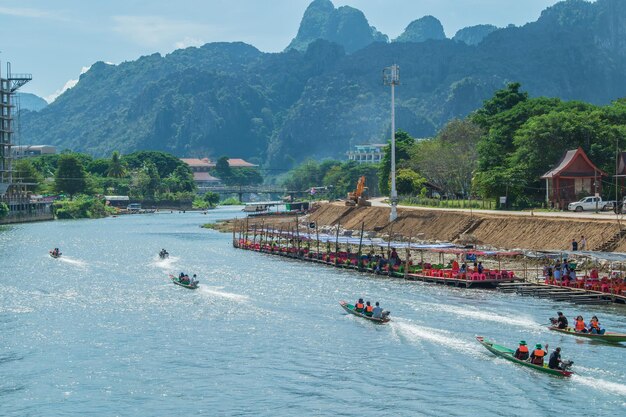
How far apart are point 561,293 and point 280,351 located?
26.6 m

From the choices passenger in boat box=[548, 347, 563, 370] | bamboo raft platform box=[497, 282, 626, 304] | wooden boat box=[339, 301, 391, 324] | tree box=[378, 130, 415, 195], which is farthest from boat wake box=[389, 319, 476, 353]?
tree box=[378, 130, 415, 195]

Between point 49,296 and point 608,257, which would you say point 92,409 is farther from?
point 608,257

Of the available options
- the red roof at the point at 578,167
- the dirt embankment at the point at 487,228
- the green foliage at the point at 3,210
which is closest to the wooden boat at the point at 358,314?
the dirt embankment at the point at 487,228

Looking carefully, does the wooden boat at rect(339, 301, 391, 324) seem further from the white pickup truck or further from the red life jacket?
the white pickup truck

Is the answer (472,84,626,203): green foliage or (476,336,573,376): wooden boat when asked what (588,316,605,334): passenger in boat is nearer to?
(476,336,573,376): wooden boat

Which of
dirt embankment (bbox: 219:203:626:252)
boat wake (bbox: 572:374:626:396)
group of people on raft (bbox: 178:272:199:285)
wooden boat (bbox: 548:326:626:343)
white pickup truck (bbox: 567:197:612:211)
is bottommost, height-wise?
boat wake (bbox: 572:374:626:396)

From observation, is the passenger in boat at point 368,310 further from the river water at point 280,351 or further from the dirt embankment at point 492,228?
the dirt embankment at point 492,228

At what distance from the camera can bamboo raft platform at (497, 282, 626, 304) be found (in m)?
67.1

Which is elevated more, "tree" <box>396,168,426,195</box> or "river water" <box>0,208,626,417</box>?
"tree" <box>396,168,426,195</box>

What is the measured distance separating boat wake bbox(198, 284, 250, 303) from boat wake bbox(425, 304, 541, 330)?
1617 cm

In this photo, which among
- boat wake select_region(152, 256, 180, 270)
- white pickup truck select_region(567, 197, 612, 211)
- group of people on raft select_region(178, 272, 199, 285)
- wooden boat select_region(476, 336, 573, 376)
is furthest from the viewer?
white pickup truck select_region(567, 197, 612, 211)

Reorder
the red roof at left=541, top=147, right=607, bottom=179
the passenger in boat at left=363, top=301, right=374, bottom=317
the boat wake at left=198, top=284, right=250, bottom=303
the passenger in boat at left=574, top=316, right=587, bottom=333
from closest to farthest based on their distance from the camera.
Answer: the passenger in boat at left=574, top=316, right=587, bottom=333, the passenger in boat at left=363, top=301, right=374, bottom=317, the boat wake at left=198, top=284, right=250, bottom=303, the red roof at left=541, top=147, right=607, bottom=179

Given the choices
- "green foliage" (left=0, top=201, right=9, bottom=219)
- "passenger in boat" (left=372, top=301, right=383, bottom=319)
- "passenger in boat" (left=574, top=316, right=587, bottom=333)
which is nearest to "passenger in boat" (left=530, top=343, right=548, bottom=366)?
"passenger in boat" (left=574, top=316, right=587, bottom=333)

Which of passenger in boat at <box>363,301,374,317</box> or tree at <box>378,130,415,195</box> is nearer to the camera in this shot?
passenger in boat at <box>363,301,374,317</box>
